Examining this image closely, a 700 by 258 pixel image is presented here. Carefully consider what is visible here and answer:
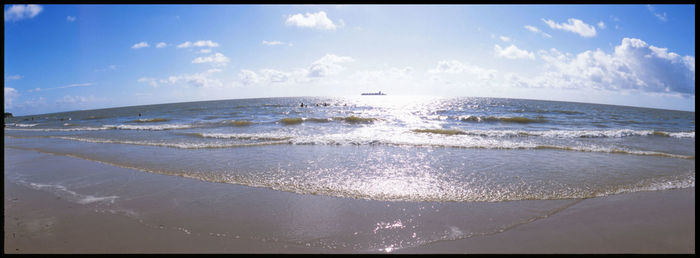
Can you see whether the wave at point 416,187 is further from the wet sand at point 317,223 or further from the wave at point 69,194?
the wet sand at point 317,223

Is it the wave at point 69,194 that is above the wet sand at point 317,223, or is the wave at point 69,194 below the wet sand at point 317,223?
above

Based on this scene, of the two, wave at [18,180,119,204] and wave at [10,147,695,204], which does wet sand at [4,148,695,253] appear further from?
wave at [10,147,695,204]

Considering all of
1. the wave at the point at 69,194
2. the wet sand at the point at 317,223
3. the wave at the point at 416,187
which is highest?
the wave at the point at 416,187

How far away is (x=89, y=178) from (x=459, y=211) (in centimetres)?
880

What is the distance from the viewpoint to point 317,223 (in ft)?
14.5

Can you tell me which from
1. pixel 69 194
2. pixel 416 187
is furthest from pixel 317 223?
pixel 69 194

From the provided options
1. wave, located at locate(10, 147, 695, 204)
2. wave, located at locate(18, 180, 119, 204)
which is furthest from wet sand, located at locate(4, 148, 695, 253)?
wave, located at locate(10, 147, 695, 204)

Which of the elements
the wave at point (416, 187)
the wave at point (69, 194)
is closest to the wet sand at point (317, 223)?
the wave at point (69, 194)

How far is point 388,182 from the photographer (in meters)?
6.59

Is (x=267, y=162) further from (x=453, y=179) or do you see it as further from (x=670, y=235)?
(x=670, y=235)

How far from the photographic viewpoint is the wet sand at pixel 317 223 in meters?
3.77

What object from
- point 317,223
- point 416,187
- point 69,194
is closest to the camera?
point 317,223

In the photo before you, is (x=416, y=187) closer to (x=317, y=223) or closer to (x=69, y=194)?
(x=317, y=223)

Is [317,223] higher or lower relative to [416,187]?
lower
